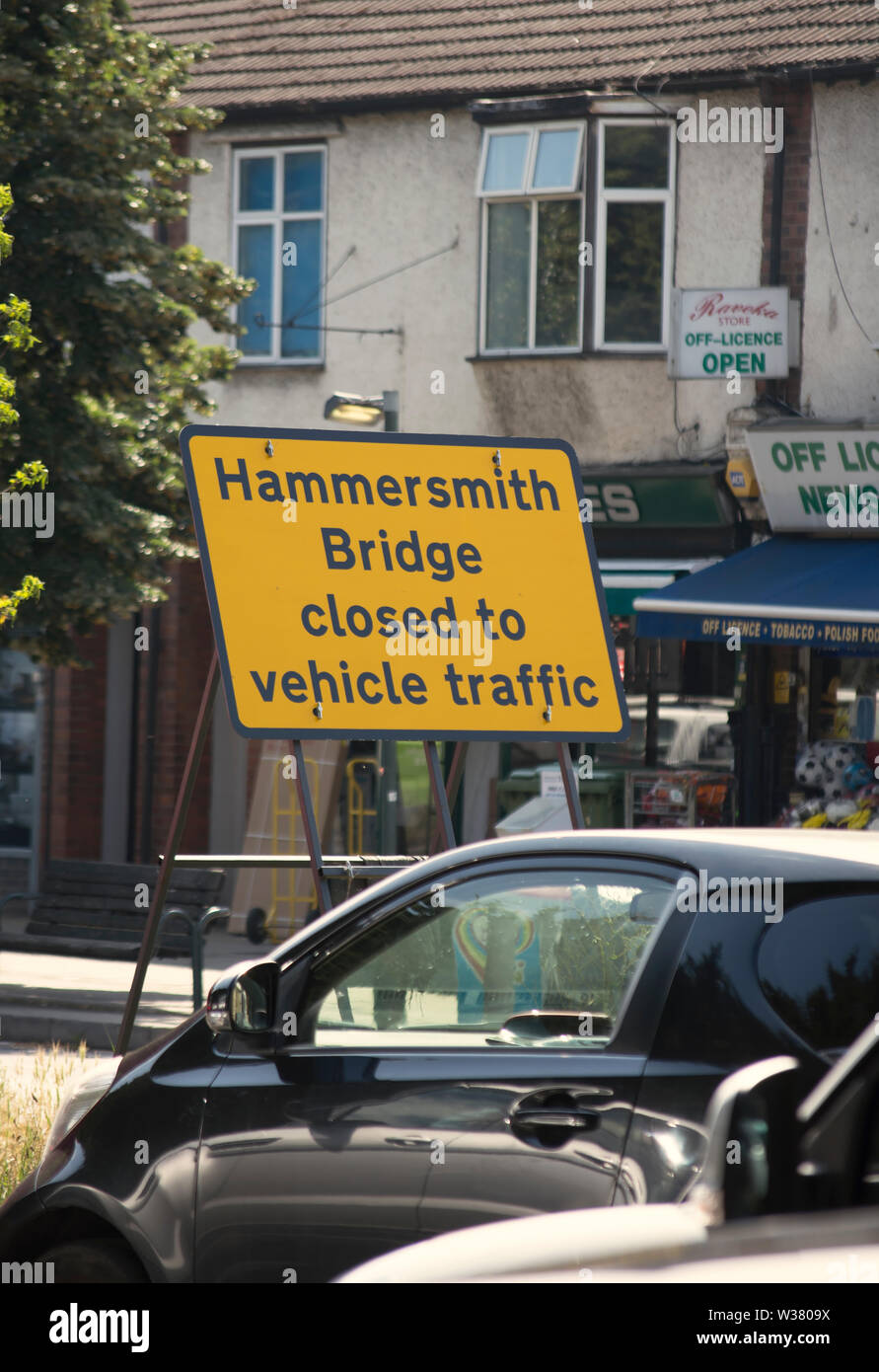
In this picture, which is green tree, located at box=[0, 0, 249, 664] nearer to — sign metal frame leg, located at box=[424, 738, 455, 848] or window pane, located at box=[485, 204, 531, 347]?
window pane, located at box=[485, 204, 531, 347]

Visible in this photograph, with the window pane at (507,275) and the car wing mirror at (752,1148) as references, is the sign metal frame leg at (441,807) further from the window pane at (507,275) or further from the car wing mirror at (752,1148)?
the window pane at (507,275)

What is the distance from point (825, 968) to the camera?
3.54 metres

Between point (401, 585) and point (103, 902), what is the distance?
803 centimetres

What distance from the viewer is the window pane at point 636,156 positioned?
54.0 ft

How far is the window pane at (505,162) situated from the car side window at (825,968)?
551 inches

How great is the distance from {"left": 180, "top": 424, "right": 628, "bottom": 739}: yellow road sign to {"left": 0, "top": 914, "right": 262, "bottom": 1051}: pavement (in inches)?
158

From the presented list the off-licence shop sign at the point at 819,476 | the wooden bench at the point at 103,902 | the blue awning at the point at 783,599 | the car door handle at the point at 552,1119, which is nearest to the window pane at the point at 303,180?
the off-licence shop sign at the point at 819,476

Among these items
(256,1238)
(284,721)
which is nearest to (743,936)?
(256,1238)

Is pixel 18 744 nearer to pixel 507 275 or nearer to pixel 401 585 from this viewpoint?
pixel 507 275

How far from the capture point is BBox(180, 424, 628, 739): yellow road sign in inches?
250

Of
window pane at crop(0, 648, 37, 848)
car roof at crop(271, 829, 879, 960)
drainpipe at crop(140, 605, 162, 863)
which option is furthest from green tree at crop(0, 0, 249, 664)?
car roof at crop(271, 829, 879, 960)
